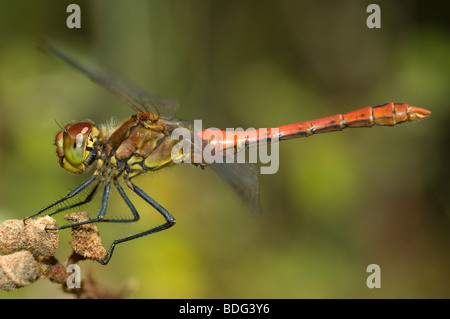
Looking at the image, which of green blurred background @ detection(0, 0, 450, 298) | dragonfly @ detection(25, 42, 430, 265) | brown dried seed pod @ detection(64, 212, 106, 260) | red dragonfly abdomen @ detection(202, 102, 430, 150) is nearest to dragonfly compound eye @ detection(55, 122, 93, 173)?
dragonfly @ detection(25, 42, 430, 265)

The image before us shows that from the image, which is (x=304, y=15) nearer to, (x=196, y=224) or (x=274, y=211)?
(x=274, y=211)

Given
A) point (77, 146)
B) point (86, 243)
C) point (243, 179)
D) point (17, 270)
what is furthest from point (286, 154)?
point (17, 270)

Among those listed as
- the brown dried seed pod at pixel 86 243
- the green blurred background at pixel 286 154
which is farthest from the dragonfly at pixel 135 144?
the green blurred background at pixel 286 154

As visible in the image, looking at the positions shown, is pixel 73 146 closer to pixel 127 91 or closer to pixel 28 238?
pixel 127 91

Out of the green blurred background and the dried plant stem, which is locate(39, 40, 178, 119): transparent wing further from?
the green blurred background

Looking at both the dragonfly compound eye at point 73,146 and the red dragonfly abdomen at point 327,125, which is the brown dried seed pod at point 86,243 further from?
the red dragonfly abdomen at point 327,125
